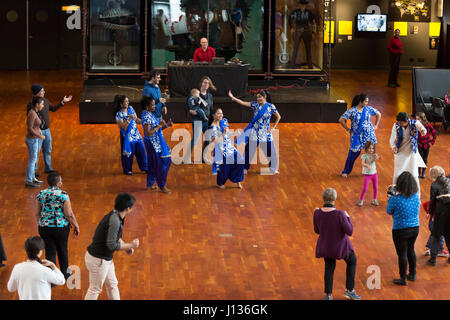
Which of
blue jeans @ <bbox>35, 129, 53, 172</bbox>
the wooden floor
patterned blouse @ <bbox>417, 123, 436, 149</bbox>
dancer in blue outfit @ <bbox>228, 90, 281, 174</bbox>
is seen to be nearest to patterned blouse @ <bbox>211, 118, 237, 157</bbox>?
the wooden floor

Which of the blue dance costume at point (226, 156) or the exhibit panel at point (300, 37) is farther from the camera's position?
the exhibit panel at point (300, 37)

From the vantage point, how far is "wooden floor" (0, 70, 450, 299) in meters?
8.14

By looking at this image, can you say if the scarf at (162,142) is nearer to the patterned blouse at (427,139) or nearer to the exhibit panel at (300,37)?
the patterned blouse at (427,139)

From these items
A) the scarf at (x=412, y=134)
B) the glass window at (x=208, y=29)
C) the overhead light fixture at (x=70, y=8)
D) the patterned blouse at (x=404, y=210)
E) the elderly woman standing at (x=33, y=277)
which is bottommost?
the elderly woman standing at (x=33, y=277)

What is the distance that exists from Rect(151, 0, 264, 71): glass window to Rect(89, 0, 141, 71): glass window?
0.47 meters

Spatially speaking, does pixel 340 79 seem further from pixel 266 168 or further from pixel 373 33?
pixel 266 168

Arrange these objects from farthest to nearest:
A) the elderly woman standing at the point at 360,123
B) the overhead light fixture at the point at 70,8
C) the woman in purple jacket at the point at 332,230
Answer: the overhead light fixture at the point at 70,8 → the elderly woman standing at the point at 360,123 → the woman in purple jacket at the point at 332,230

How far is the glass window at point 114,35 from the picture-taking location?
62.7 ft

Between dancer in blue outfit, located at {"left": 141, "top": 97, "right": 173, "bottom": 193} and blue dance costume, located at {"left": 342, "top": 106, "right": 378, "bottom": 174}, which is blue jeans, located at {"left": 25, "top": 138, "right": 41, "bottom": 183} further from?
blue dance costume, located at {"left": 342, "top": 106, "right": 378, "bottom": 174}

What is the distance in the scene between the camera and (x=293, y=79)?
19656mm

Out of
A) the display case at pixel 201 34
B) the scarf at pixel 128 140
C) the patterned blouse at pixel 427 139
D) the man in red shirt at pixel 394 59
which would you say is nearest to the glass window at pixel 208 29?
the display case at pixel 201 34

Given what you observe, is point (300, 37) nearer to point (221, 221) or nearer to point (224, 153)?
point (224, 153)

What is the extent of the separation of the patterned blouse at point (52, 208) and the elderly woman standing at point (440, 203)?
3.78 m

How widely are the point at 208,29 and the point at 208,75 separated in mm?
3317
